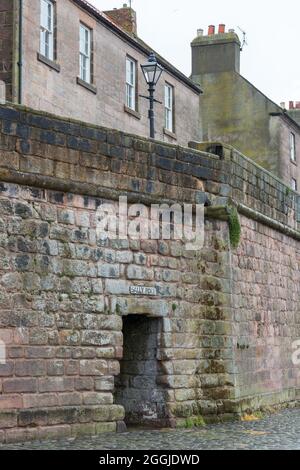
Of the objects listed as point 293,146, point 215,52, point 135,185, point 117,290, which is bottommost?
point 117,290

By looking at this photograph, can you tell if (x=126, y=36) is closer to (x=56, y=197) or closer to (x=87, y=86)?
(x=87, y=86)

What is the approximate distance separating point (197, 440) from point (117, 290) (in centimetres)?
228

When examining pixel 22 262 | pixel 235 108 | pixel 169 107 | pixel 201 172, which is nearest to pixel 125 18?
pixel 169 107

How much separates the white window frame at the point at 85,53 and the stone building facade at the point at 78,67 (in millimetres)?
36

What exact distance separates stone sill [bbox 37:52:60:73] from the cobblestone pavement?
10.7m

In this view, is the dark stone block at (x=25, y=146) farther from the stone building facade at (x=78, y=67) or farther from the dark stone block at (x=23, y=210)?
the stone building facade at (x=78, y=67)

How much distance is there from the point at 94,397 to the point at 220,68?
26147 mm

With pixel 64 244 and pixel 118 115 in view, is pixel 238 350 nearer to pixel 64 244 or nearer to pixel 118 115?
pixel 64 244

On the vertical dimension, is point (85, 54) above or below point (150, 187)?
above

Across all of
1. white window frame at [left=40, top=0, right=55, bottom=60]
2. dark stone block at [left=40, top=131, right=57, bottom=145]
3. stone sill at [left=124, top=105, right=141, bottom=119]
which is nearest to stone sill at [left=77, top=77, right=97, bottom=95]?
white window frame at [left=40, top=0, right=55, bottom=60]

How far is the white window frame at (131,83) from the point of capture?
994 inches

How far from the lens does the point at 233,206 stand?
14.2 meters

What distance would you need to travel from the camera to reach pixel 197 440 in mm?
10977

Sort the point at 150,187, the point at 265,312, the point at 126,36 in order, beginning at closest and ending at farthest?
the point at 150,187 < the point at 265,312 < the point at 126,36
